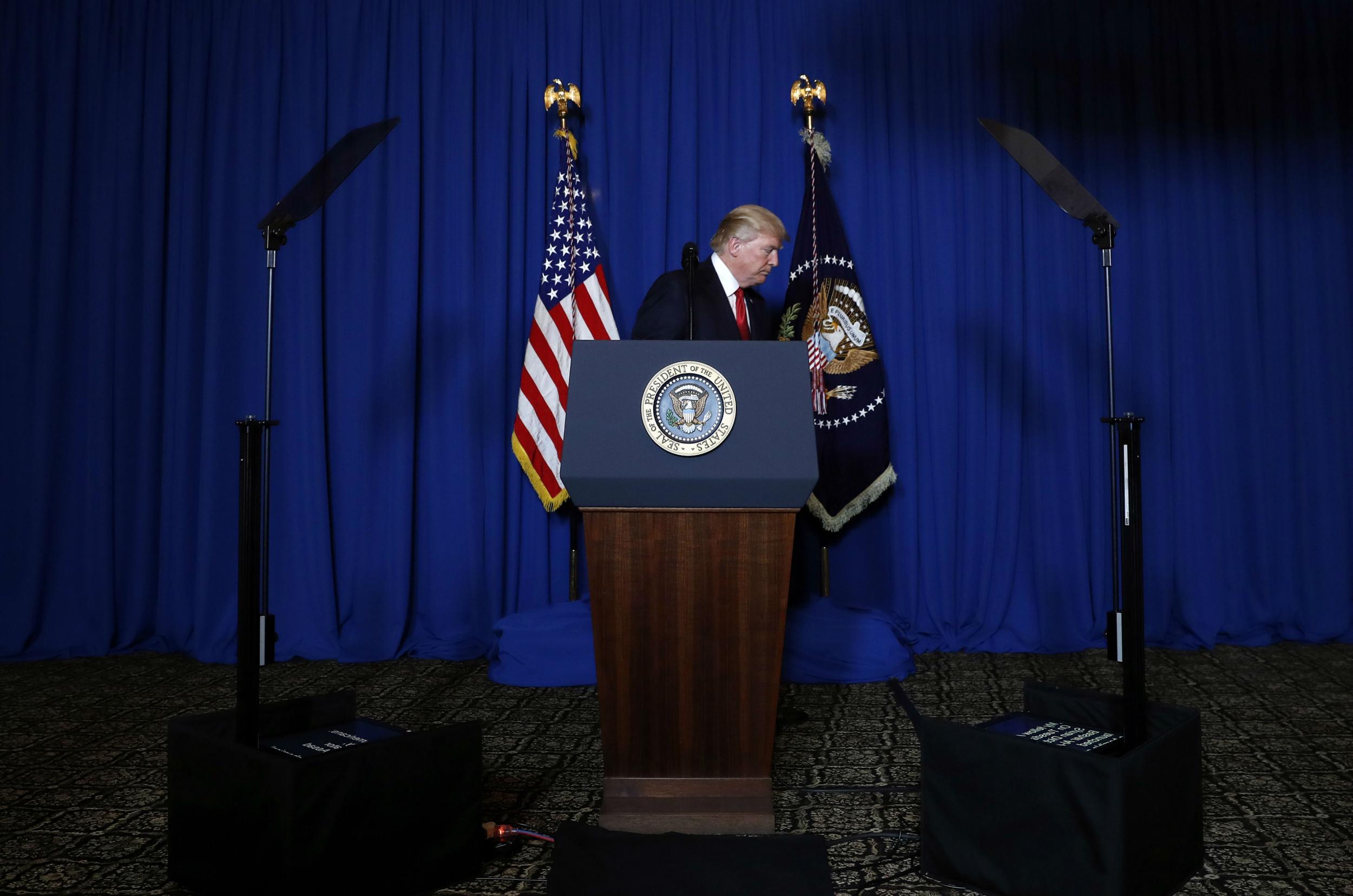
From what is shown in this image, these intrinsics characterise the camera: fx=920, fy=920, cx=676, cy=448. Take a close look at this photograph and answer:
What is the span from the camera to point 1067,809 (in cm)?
159

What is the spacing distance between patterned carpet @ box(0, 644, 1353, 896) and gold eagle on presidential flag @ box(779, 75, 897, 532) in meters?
0.76

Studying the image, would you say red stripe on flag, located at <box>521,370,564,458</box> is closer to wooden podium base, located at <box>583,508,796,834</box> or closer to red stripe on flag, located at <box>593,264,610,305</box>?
red stripe on flag, located at <box>593,264,610,305</box>

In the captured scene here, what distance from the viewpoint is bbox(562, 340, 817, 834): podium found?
1937 mm

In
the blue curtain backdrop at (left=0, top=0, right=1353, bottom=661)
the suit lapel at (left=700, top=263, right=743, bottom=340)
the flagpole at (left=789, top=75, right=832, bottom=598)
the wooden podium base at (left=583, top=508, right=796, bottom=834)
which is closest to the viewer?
the wooden podium base at (left=583, top=508, right=796, bottom=834)

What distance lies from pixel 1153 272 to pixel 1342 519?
1.40 metres

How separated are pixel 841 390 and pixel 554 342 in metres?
1.19

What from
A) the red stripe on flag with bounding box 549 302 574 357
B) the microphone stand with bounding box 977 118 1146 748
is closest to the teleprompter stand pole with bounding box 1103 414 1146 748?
the microphone stand with bounding box 977 118 1146 748

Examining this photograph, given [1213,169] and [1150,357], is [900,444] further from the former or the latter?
[1213,169]

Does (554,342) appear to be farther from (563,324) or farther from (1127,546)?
(1127,546)

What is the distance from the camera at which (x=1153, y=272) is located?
13.6 feet

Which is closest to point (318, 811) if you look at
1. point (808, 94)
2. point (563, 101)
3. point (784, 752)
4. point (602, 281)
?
point (784, 752)

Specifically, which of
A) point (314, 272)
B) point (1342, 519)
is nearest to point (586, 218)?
point (314, 272)

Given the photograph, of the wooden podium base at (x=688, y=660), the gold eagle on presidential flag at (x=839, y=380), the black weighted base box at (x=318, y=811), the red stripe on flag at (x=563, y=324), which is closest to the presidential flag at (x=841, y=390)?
the gold eagle on presidential flag at (x=839, y=380)

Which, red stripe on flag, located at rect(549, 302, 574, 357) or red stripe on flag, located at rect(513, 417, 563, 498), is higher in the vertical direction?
A: red stripe on flag, located at rect(549, 302, 574, 357)
